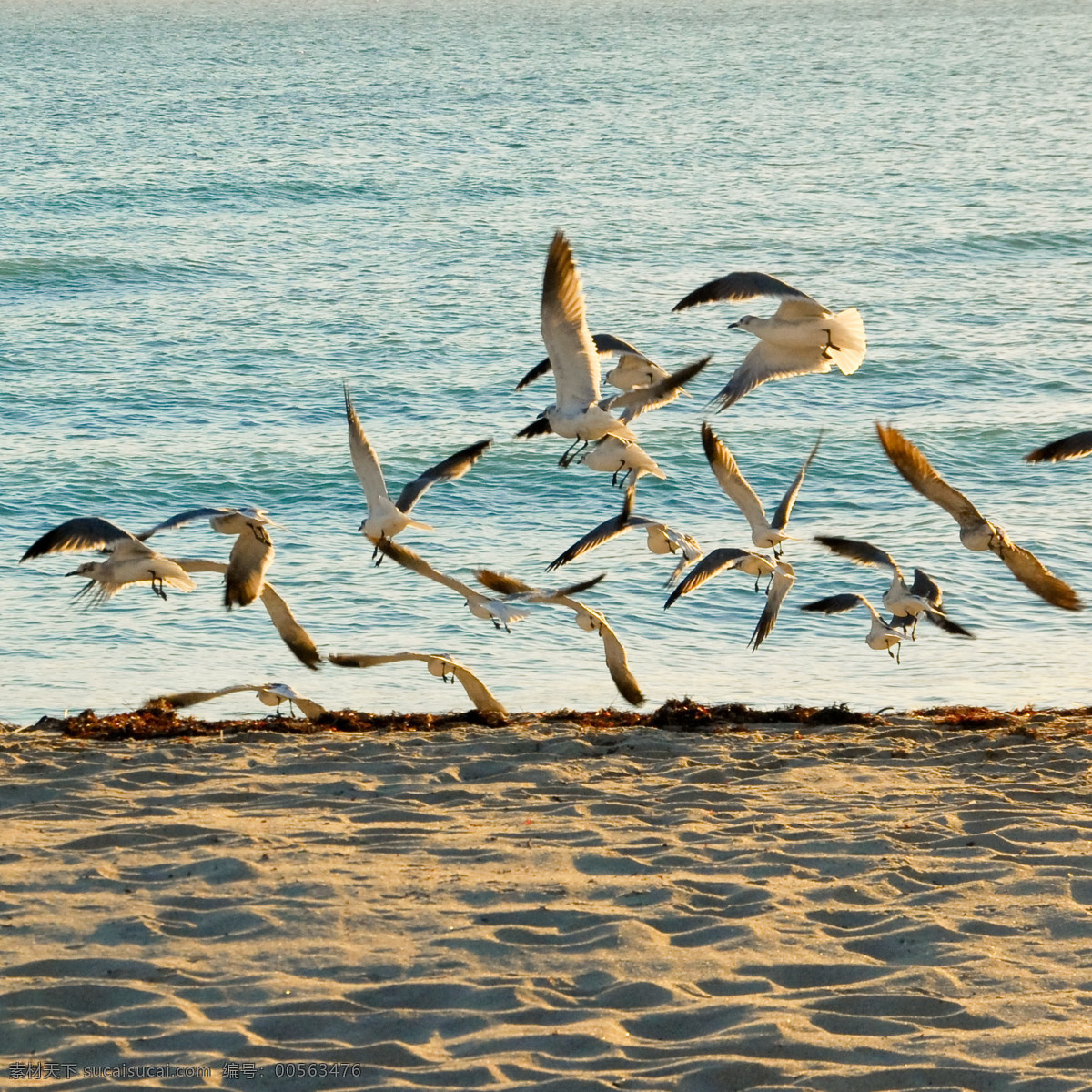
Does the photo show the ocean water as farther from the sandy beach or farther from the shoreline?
the sandy beach

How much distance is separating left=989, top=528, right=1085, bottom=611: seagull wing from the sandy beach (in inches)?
34.1

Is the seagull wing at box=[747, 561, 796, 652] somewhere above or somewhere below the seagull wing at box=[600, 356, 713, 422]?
below

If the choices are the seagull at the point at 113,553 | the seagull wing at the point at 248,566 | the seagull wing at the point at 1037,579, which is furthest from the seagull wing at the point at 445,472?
the seagull wing at the point at 1037,579

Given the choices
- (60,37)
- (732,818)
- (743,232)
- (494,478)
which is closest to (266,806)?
(732,818)

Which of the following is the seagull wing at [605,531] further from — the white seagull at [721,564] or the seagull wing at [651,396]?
the seagull wing at [651,396]

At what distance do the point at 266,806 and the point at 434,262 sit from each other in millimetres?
22897

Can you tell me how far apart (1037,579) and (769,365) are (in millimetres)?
1865

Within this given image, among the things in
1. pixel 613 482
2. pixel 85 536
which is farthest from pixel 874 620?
pixel 85 536

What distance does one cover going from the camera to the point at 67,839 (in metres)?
6.97

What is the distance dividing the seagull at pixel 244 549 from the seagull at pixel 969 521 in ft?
10.7

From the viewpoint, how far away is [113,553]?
8.52 meters

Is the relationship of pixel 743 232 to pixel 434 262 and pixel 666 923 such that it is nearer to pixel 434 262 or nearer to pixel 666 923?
pixel 434 262

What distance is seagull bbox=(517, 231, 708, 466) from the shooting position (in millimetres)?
7980

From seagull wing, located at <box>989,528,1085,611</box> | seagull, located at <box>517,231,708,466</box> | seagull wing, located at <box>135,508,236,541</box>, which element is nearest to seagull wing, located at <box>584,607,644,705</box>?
seagull, located at <box>517,231,708,466</box>
